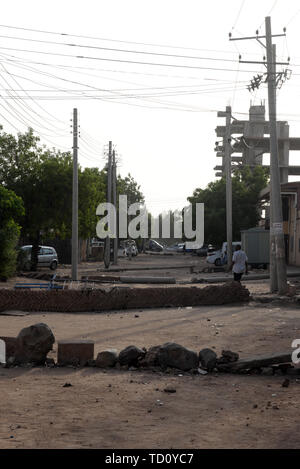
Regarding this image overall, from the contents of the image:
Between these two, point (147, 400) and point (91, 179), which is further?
point (91, 179)

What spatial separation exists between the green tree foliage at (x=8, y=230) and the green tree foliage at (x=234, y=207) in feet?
98.0

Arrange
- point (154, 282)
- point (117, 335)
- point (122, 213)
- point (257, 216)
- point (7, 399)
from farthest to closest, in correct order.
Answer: point (122, 213), point (257, 216), point (154, 282), point (117, 335), point (7, 399)

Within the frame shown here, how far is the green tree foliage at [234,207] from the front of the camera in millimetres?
55344

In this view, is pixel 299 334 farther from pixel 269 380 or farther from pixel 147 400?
pixel 147 400

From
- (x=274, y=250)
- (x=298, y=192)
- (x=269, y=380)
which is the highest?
(x=298, y=192)

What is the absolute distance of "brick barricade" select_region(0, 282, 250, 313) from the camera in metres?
17.1

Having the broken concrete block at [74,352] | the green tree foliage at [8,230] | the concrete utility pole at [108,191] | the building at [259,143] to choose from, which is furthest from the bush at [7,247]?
the building at [259,143]

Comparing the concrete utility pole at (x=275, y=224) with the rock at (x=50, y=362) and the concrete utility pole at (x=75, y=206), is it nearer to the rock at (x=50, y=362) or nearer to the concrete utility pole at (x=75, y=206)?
the concrete utility pole at (x=75, y=206)

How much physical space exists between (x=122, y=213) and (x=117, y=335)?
64.5 metres

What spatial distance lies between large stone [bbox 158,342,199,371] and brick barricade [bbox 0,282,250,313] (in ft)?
28.6

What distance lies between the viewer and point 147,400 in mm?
7094

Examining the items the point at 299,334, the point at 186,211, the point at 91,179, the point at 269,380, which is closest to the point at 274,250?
the point at 299,334

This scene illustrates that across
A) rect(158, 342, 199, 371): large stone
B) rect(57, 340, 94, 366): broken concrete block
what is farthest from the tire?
rect(158, 342, 199, 371): large stone

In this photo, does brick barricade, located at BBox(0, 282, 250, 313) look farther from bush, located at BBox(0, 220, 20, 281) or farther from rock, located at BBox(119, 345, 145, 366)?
bush, located at BBox(0, 220, 20, 281)
